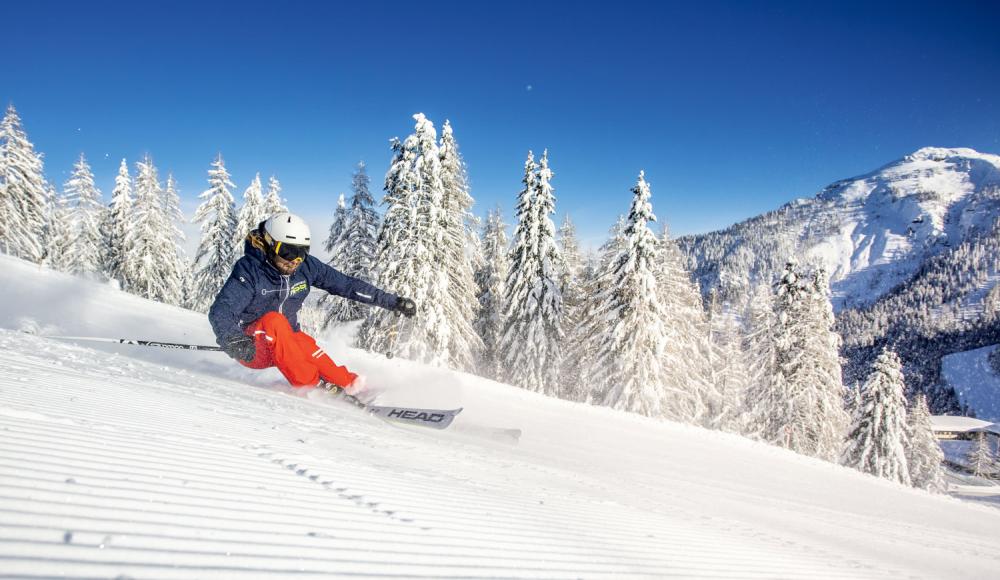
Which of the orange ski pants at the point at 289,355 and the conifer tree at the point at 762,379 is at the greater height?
the conifer tree at the point at 762,379

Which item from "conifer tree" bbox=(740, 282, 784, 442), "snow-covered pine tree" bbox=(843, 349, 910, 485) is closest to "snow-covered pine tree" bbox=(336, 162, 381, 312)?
"conifer tree" bbox=(740, 282, 784, 442)

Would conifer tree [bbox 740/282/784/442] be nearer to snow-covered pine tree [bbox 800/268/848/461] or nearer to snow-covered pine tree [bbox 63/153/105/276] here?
snow-covered pine tree [bbox 800/268/848/461]

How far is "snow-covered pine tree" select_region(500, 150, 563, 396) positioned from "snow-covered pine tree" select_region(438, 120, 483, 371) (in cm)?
249

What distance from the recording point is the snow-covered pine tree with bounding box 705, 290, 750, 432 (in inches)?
1227

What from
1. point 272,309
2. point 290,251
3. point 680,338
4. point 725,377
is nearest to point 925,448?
point 725,377

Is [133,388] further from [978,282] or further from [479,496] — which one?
[978,282]

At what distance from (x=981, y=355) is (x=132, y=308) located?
19154cm

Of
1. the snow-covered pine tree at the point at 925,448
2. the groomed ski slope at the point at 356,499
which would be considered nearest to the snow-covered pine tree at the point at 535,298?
the groomed ski slope at the point at 356,499

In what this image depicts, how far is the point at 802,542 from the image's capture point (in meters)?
4.13

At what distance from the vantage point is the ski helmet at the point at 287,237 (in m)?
6.16

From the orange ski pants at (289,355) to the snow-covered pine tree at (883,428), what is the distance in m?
28.8

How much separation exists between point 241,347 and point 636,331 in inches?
698

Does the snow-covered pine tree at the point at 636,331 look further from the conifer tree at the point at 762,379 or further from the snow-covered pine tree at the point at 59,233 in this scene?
the snow-covered pine tree at the point at 59,233

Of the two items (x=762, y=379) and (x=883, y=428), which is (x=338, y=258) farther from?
(x=883, y=428)
